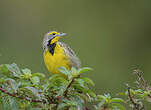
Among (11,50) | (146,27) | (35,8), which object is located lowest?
(11,50)

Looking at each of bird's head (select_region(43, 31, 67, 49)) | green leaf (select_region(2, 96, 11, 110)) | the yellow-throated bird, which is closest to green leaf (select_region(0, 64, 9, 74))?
green leaf (select_region(2, 96, 11, 110))

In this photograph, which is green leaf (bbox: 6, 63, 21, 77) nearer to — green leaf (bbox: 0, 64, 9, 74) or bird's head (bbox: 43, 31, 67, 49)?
green leaf (bbox: 0, 64, 9, 74)

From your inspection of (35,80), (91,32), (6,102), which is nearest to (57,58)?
(35,80)

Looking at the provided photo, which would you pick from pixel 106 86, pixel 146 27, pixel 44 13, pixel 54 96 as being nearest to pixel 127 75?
pixel 106 86

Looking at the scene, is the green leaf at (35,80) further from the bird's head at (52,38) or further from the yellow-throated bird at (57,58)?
the bird's head at (52,38)

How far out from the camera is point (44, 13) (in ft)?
31.0

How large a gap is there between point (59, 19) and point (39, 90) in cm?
681

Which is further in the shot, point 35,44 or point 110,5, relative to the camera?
point 110,5

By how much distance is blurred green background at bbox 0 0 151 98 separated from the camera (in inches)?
319

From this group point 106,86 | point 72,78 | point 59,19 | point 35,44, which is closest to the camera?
point 72,78

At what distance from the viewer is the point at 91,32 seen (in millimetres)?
9031

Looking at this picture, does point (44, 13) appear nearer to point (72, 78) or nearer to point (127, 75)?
point (127, 75)

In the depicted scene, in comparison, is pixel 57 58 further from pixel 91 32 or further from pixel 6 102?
pixel 91 32

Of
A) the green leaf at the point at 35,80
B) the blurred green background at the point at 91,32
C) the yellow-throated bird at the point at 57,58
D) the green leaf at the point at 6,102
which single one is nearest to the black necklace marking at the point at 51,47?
the yellow-throated bird at the point at 57,58
